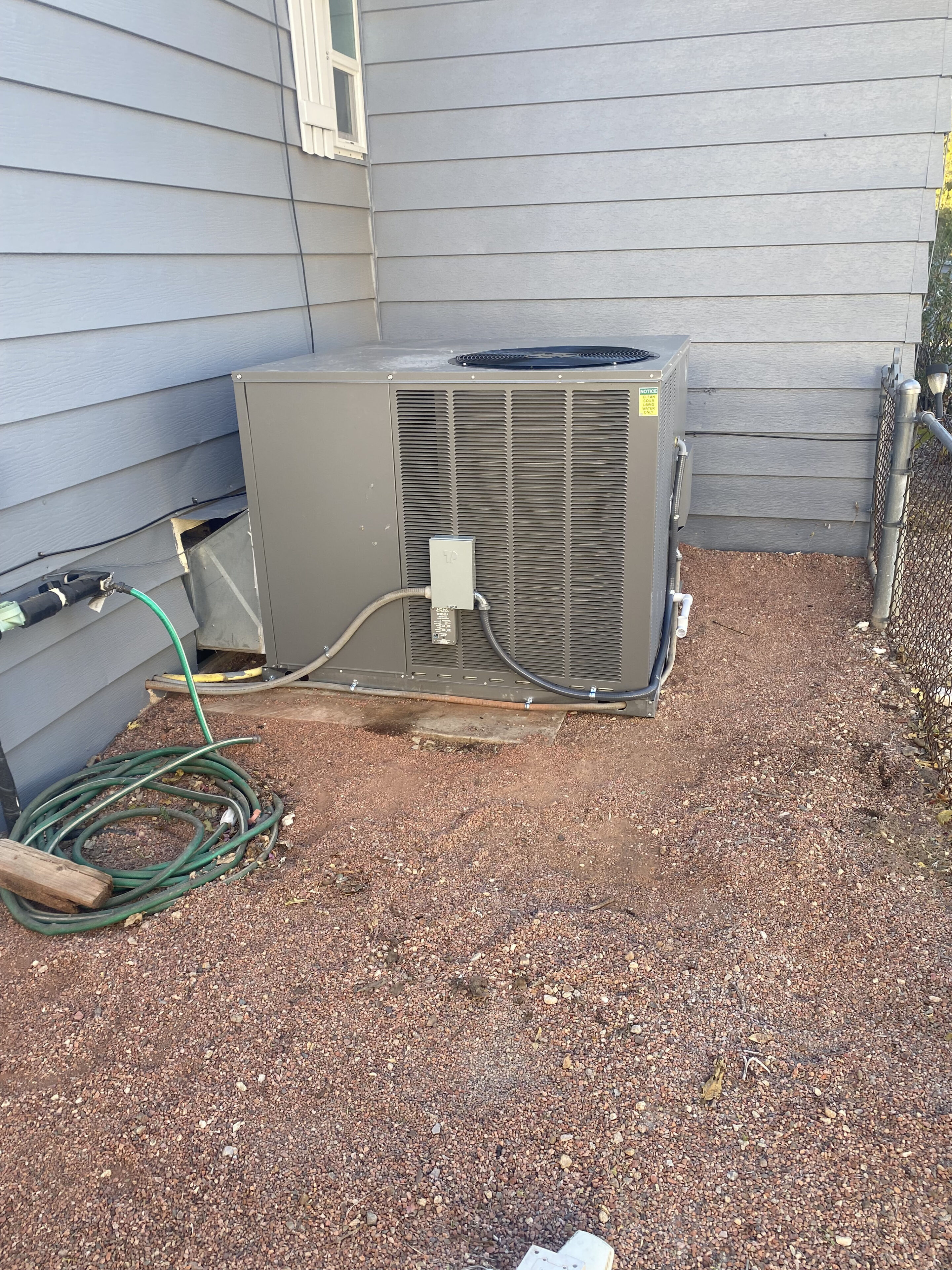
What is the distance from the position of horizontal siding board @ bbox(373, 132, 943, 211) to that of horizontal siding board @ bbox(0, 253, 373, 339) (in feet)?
2.41

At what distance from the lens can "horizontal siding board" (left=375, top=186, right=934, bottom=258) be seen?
3.99 meters

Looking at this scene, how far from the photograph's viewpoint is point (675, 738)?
2.84 m

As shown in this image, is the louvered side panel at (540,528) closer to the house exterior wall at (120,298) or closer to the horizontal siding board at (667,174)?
the house exterior wall at (120,298)

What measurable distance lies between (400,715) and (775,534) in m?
2.48

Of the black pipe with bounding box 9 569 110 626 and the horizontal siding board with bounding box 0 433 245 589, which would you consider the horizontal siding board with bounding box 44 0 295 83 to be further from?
the black pipe with bounding box 9 569 110 626

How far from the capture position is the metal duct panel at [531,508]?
2.67 meters

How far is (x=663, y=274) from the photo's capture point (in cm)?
427

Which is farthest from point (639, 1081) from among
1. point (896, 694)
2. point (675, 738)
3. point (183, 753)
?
point (896, 694)

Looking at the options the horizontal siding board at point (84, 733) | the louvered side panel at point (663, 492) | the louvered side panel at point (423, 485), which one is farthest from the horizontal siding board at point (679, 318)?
the horizontal siding board at point (84, 733)

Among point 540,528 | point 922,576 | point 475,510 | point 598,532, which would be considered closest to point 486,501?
point 475,510

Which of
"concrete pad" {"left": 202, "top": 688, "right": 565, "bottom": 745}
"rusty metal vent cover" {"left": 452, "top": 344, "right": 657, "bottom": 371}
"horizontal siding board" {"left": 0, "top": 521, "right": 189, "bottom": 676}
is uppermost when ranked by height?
"rusty metal vent cover" {"left": 452, "top": 344, "right": 657, "bottom": 371}

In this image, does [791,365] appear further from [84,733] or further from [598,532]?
[84,733]

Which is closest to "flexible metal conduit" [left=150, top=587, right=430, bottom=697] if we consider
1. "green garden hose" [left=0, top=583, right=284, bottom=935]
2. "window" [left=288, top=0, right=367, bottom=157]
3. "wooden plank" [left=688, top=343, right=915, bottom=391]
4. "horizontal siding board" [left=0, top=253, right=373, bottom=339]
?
"green garden hose" [left=0, top=583, right=284, bottom=935]

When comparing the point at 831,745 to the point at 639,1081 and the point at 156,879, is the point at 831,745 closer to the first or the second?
the point at 639,1081
